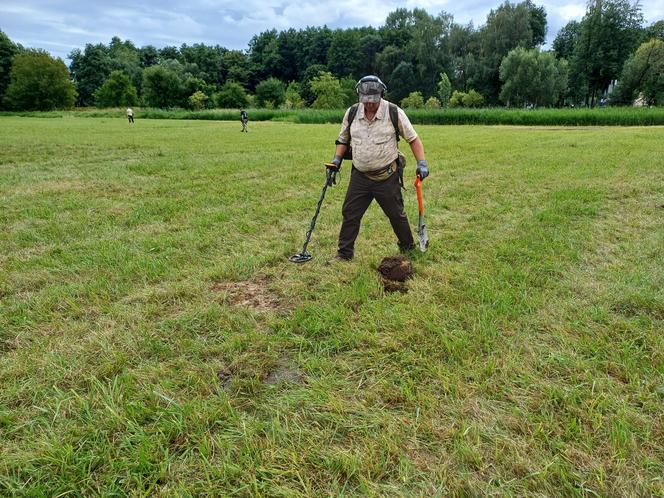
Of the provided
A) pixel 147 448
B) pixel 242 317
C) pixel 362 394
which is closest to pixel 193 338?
pixel 242 317

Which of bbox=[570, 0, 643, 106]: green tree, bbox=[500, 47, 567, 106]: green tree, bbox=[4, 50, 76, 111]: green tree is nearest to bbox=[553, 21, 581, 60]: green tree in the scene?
bbox=[570, 0, 643, 106]: green tree

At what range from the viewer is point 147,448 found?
7.14ft

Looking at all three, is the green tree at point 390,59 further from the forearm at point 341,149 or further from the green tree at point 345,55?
the forearm at point 341,149

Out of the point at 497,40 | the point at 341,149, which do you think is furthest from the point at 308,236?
the point at 497,40

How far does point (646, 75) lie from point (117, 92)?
79.3 metres

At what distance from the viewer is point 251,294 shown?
13.4 feet

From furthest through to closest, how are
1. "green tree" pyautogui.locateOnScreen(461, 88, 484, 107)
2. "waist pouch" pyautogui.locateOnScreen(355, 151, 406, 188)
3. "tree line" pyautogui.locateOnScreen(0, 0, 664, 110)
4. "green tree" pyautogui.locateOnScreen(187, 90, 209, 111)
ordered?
"green tree" pyautogui.locateOnScreen(187, 90, 209, 111) → "green tree" pyautogui.locateOnScreen(461, 88, 484, 107) → "tree line" pyautogui.locateOnScreen(0, 0, 664, 110) → "waist pouch" pyautogui.locateOnScreen(355, 151, 406, 188)

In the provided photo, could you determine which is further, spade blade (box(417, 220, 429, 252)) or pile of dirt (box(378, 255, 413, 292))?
spade blade (box(417, 220, 429, 252))

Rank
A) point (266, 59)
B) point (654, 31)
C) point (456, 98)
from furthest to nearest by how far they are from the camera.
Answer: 1. point (266, 59)
2. point (654, 31)
3. point (456, 98)

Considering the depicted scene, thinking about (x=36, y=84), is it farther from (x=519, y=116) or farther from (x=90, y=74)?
(x=519, y=116)

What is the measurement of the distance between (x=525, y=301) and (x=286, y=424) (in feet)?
8.05

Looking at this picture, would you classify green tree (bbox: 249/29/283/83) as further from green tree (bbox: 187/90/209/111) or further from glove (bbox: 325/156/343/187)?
glove (bbox: 325/156/343/187)

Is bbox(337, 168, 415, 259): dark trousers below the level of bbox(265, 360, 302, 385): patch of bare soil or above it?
above

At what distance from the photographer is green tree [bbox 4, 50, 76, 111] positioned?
67.4 m
